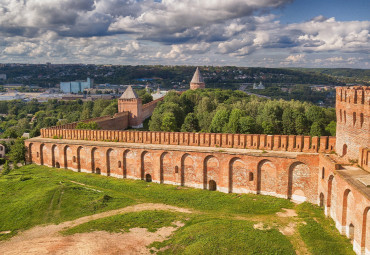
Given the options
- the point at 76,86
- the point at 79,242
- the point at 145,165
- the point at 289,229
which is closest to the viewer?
the point at 79,242

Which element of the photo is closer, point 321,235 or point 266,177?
point 321,235

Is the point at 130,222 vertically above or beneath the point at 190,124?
beneath

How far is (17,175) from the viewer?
29656 millimetres

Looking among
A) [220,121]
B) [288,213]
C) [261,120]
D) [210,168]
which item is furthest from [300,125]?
[288,213]

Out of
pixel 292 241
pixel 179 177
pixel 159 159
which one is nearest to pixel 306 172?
pixel 292 241

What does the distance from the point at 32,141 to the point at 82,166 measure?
6.79 meters

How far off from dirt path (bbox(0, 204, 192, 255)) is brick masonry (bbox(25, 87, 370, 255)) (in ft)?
26.5

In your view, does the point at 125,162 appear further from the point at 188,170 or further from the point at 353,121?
the point at 353,121

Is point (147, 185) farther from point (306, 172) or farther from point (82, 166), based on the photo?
point (306, 172)

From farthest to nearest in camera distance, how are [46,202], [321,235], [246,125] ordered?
1. [246,125]
2. [46,202]
3. [321,235]

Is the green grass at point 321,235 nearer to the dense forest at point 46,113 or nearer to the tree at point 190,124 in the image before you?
the tree at point 190,124

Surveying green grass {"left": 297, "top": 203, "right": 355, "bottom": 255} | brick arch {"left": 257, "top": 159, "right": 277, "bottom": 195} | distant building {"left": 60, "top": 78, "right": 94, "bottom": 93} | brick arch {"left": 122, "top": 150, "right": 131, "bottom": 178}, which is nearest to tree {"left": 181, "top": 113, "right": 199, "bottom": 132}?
brick arch {"left": 122, "top": 150, "right": 131, "bottom": 178}

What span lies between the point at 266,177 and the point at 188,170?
253 inches

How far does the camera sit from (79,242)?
17297 mm
